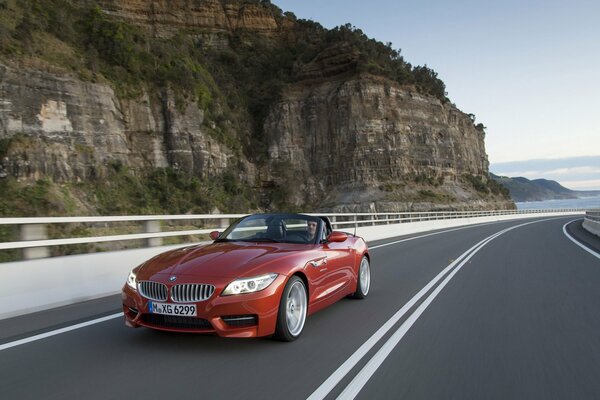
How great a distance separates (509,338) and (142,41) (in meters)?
72.7

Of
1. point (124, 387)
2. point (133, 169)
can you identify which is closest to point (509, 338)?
point (124, 387)

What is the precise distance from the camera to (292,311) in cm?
571

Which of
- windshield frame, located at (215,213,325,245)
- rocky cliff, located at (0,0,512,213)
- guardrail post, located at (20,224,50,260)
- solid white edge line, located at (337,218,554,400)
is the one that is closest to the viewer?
solid white edge line, located at (337,218,554,400)

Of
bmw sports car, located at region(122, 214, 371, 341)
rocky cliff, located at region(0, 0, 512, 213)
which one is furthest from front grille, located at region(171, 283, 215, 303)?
rocky cliff, located at region(0, 0, 512, 213)

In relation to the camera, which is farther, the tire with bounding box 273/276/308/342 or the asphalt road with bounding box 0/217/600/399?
the tire with bounding box 273/276/308/342

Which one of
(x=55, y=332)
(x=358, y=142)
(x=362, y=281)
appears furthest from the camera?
(x=358, y=142)

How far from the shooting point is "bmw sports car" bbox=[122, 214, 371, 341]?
16.3 feet

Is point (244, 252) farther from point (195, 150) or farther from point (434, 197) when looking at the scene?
point (434, 197)

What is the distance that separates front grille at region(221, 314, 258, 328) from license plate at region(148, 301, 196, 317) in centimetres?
29

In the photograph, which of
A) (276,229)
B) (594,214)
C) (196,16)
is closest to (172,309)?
(276,229)

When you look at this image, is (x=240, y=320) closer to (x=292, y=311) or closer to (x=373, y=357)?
(x=292, y=311)

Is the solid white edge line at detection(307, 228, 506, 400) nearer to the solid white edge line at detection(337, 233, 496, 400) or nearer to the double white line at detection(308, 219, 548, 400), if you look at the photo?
the double white line at detection(308, 219, 548, 400)

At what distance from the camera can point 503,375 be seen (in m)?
4.51

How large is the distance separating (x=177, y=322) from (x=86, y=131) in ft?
176
